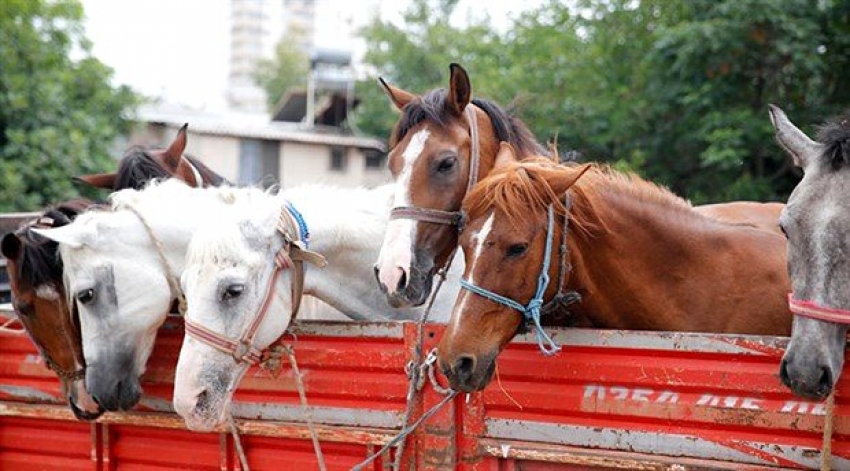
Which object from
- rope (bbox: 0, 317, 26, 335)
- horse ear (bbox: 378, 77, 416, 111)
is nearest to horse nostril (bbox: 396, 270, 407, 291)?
horse ear (bbox: 378, 77, 416, 111)

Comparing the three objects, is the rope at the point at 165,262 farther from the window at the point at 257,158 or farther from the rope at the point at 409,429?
the window at the point at 257,158

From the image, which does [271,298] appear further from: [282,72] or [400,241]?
[282,72]

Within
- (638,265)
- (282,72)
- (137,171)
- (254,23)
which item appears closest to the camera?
(638,265)

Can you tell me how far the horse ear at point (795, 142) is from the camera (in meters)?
2.72

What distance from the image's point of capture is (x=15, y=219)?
6.02m

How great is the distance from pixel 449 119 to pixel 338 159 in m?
24.5

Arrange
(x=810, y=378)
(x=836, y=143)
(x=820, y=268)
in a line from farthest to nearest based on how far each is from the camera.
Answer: (x=836, y=143) → (x=820, y=268) → (x=810, y=378)

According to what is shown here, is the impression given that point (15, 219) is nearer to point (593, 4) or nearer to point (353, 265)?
point (353, 265)

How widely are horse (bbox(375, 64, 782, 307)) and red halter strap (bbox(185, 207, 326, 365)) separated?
0.39m

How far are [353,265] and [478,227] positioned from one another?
1.23 meters

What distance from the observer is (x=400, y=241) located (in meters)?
3.30

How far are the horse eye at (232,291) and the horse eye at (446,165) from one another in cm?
94

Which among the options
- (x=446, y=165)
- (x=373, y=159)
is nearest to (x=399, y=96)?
(x=446, y=165)

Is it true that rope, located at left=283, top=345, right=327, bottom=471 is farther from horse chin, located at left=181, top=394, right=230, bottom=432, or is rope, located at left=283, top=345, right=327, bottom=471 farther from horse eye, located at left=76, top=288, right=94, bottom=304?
horse eye, located at left=76, top=288, right=94, bottom=304
